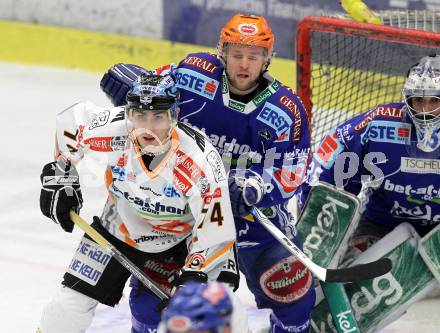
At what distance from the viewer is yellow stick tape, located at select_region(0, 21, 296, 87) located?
777cm

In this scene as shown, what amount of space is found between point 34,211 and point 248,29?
82.0 inches

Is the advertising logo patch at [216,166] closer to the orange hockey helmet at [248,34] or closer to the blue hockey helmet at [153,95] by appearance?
the blue hockey helmet at [153,95]

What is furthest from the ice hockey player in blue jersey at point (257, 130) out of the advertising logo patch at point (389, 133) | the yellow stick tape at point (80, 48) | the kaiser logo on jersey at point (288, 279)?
the yellow stick tape at point (80, 48)

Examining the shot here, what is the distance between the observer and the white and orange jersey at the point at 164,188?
11.3 feet

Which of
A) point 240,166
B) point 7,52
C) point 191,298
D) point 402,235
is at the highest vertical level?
point 191,298

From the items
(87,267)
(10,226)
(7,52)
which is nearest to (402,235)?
(87,267)

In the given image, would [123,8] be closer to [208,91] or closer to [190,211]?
[208,91]

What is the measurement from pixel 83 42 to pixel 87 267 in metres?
4.50

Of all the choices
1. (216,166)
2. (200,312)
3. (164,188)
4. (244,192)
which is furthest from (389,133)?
(200,312)

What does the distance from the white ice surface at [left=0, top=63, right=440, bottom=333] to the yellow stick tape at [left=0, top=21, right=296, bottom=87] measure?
0.27 feet

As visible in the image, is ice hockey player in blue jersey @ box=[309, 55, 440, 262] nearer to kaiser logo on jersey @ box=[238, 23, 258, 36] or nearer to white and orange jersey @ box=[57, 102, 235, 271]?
kaiser logo on jersey @ box=[238, 23, 258, 36]

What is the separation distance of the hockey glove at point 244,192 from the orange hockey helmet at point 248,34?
0.46 meters

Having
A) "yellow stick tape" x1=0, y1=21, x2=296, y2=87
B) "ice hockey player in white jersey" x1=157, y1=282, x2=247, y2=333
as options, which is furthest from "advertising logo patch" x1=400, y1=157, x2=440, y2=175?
"yellow stick tape" x1=0, y1=21, x2=296, y2=87

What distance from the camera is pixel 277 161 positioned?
153 inches
